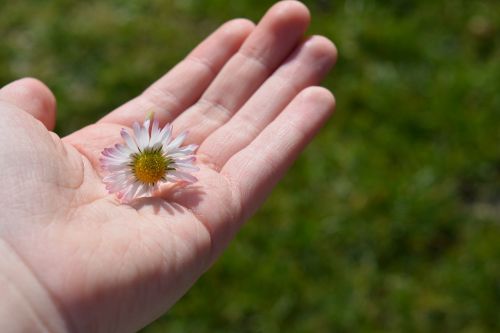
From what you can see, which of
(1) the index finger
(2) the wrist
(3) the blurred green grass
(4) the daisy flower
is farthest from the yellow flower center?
(3) the blurred green grass

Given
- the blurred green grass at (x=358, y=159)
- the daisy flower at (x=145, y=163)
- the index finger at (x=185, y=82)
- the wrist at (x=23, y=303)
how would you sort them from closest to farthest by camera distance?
the wrist at (x=23, y=303), the daisy flower at (x=145, y=163), the index finger at (x=185, y=82), the blurred green grass at (x=358, y=159)

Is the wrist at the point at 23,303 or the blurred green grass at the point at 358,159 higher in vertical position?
the wrist at the point at 23,303

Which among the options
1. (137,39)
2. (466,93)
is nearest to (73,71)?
(137,39)

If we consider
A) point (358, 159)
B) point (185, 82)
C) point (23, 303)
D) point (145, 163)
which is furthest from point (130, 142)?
point (358, 159)

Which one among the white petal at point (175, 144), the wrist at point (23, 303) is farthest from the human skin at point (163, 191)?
the white petal at point (175, 144)

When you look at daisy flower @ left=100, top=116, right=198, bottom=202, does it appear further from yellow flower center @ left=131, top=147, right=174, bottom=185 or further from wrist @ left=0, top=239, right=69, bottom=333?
wrist @ left=0, top=239, right=69, bottom=333

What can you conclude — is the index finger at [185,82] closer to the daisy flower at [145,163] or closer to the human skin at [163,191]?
the human skin at [163,191]

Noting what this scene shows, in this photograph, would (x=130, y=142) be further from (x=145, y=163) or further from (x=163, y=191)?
(x=163, y=191)
